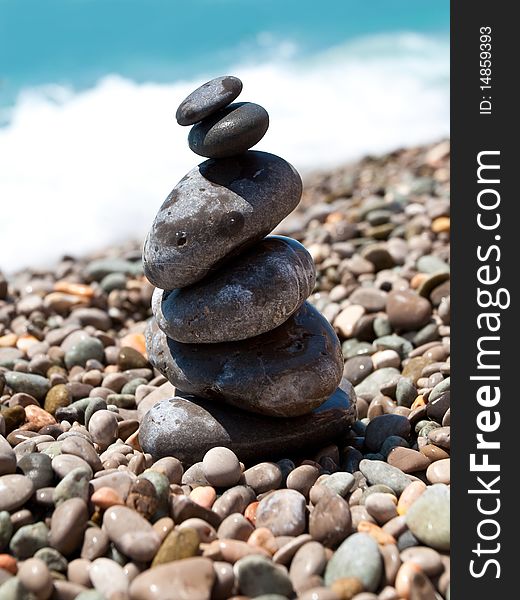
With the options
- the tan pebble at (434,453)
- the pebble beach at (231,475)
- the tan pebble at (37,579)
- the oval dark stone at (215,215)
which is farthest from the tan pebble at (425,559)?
the oval dark stone at (215,215)

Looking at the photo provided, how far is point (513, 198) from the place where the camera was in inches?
135

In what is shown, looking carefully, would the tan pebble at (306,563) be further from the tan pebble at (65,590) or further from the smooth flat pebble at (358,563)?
the tan pebble at (65,590)

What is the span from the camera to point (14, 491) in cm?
303

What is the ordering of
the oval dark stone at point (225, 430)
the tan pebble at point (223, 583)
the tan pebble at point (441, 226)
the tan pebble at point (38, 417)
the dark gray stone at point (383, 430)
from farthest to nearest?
the tan pebble at point (441, 226)
the tan pebble at point (38, 417)
the dark gray stone at point (383, 430)
the oval dark stone at point (225, 430)
the tan pebble at point (223, 583)

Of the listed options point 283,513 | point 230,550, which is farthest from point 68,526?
point 283,513

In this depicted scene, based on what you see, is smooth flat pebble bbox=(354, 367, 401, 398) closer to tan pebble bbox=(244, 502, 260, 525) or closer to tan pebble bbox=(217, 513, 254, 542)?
tan pebble bbox=(244, 502, 260, 525)

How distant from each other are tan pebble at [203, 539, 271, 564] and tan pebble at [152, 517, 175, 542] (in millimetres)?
172

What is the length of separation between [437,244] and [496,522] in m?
4.86

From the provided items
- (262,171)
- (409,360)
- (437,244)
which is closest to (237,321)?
(262,171)

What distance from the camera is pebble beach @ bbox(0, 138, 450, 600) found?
2.67 m

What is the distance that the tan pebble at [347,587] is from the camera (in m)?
2.57

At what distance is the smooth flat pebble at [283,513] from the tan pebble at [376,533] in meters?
0.23

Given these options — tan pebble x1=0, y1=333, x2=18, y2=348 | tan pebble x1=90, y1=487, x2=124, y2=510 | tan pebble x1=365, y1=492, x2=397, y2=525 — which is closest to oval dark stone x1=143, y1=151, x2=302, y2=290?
tan pebble x1=90, y1=487, x2=124, y2=510

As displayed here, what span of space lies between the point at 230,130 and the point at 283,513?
178cm
